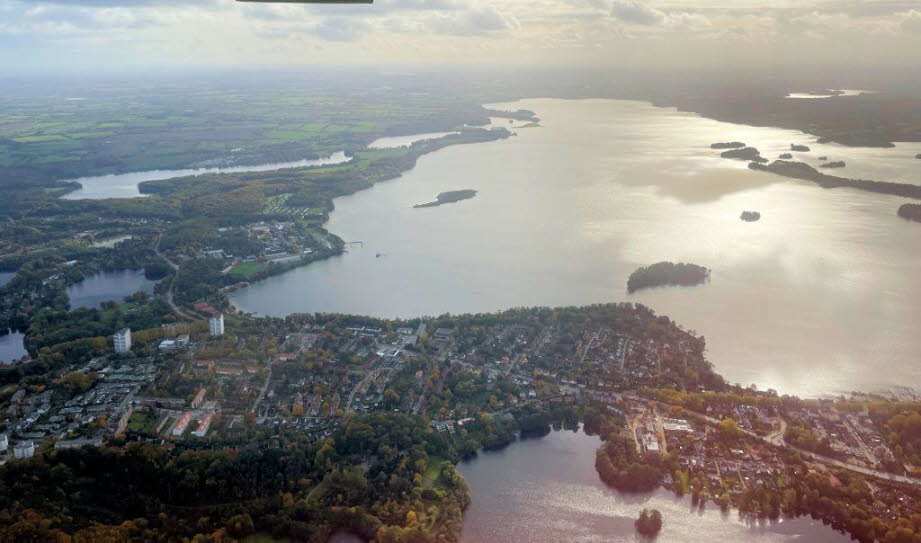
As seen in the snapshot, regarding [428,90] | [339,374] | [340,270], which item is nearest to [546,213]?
[340,270]

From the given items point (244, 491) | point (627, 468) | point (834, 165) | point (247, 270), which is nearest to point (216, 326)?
point (247, 270)

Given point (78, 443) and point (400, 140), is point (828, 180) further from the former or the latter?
point (78, 443)

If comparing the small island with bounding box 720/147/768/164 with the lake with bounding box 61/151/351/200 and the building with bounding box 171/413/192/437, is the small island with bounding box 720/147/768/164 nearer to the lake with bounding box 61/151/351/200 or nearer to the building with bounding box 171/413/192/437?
the lake with bounding box 61/151/351/200

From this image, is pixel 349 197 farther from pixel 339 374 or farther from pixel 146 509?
pixel 146 509

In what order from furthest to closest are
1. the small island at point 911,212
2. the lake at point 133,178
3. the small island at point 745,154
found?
the small island at point 745,154 → the lake at point 133,178 → the small island at point 911,212

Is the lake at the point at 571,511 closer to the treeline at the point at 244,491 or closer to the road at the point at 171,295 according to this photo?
the treeline at the point at 244,491

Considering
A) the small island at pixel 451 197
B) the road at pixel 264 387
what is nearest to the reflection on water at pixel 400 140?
the small island at pixel 451 197

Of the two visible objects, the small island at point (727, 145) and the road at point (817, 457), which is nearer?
the road at point (817, 457)

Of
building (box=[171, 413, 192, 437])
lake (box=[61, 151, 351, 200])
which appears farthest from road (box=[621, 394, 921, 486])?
lake (box=[61, 151, 351, 200])
